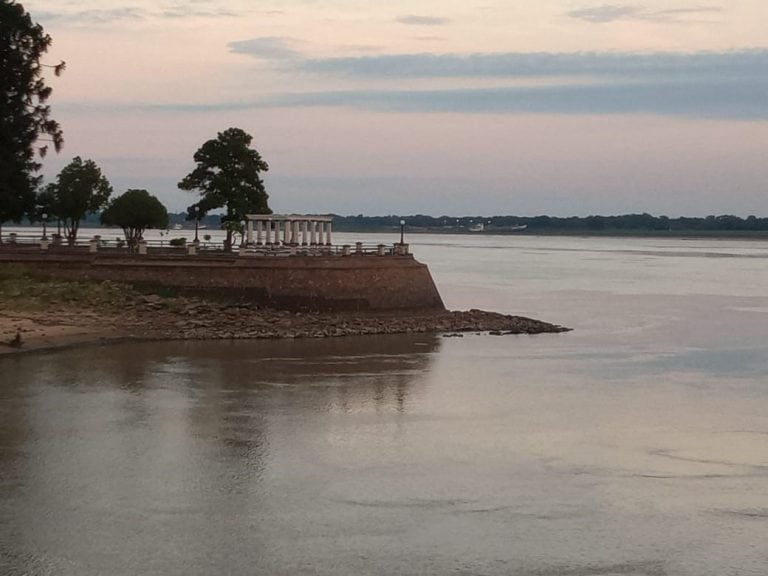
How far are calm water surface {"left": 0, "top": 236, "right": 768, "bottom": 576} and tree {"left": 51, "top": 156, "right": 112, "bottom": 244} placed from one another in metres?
24.7

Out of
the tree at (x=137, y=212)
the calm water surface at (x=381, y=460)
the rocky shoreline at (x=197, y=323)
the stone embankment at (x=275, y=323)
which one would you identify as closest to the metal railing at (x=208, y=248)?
the rocky shoreline at (x=197, y=323)

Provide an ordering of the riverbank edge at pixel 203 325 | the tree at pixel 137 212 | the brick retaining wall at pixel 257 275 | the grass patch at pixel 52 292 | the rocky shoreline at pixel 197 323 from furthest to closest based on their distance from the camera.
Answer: the tree at pixel 137 212
the brick retaining wall at pixel 257 275
the grass patch at pixel 52 292
the rocky shoreline at pixel 197 323
the riverbank edge at pixel 203 325

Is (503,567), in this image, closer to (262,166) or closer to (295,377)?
(295,377)

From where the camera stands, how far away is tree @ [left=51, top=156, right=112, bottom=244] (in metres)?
68.1

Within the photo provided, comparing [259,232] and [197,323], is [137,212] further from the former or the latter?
[197,323]

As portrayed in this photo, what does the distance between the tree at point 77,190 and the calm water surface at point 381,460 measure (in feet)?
81.0

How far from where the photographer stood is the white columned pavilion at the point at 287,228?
6050 cm

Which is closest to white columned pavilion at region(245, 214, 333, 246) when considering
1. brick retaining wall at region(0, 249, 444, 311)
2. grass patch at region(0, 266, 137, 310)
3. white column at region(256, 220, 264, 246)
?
white column at region(256, 220, 264, 246)

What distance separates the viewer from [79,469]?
24.8 meters

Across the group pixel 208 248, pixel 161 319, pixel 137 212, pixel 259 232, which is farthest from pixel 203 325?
pixel 137 212

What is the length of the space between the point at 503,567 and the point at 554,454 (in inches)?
361

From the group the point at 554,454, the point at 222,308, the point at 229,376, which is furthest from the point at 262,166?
the point at 554,454

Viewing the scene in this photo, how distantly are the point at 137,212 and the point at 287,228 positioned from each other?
1088cm

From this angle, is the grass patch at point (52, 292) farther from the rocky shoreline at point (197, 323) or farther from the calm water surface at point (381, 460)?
the calm water surface at point (381, 460)
